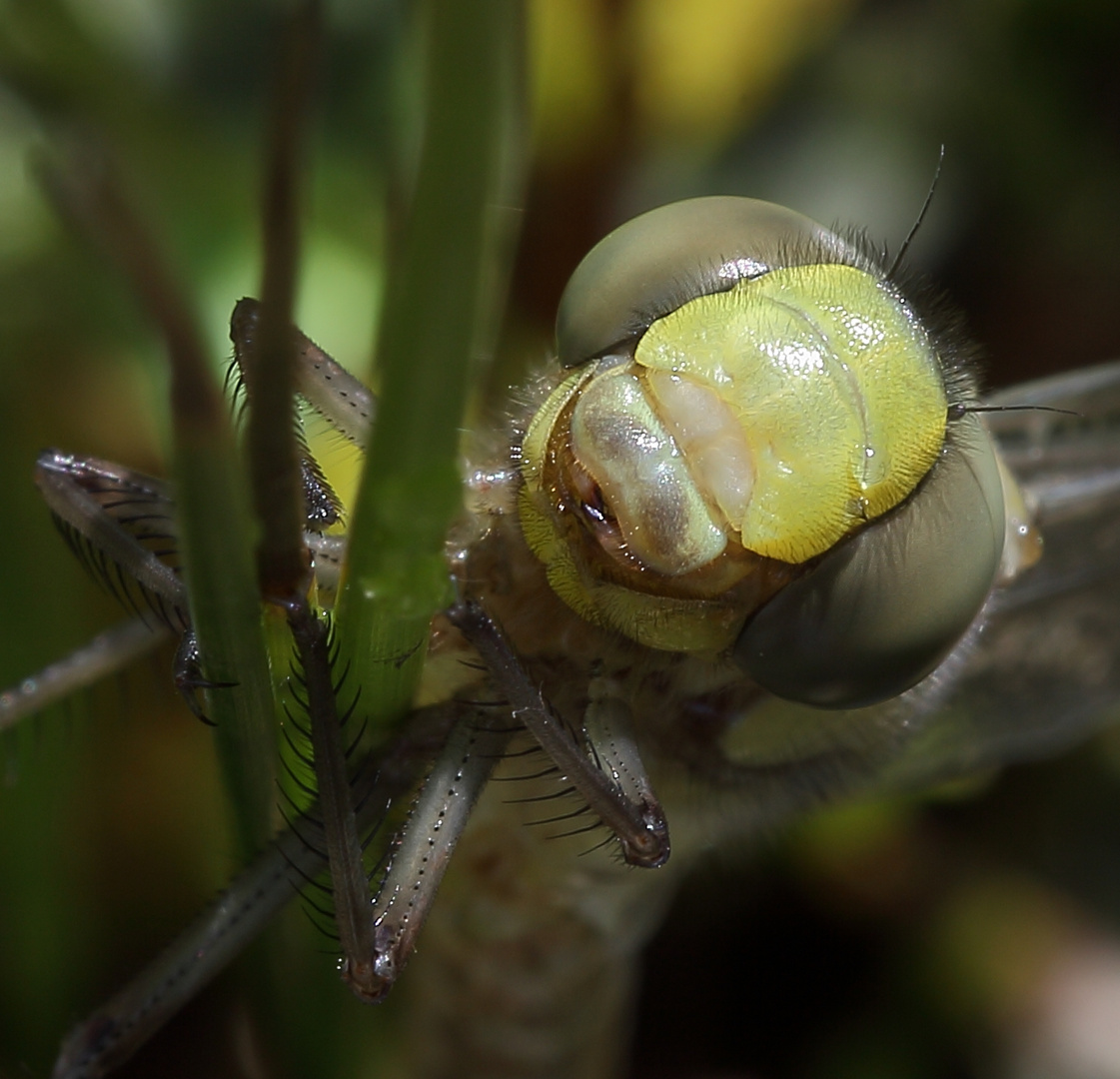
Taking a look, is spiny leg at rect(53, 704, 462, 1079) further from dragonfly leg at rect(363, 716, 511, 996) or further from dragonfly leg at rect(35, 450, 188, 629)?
dragonfly leg at rect(35, 450, 188, 629)

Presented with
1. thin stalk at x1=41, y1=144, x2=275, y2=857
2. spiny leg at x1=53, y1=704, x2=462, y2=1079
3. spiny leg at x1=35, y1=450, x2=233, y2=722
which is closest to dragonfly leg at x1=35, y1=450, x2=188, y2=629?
spiny leg at x1=35, y1=450, x2=233, y2=722

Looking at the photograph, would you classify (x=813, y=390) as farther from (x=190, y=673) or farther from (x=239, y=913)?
(x=239, y=913)

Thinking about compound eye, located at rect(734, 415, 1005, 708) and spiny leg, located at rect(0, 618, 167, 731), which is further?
spiny leg, located at rect(0, 618, 167, 731)

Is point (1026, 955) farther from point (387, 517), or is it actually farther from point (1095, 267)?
point (387, 517)

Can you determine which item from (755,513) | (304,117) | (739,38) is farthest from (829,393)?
(739,38)

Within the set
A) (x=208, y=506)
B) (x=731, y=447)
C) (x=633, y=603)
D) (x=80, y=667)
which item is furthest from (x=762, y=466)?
(x=80, y=667)

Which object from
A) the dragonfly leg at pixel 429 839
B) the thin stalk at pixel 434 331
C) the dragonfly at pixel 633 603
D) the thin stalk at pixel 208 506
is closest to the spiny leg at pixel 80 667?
the dragonfly at pixel 633 603
